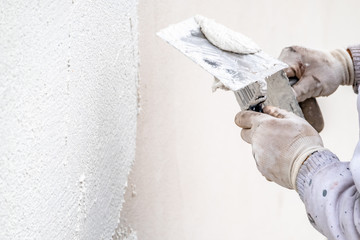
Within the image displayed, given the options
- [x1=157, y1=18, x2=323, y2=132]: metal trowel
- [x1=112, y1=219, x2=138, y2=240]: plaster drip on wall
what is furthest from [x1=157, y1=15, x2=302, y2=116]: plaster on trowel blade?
[x1=112, y1=219, x2=138, y2=240]: plaster drip on wall

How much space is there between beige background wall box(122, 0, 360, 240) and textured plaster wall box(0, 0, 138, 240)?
101 mm

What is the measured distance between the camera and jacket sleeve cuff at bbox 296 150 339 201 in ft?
3.43

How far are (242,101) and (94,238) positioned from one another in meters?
0.47

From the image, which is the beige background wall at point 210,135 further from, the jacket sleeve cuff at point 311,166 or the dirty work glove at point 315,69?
the jacket sleeve cuff at point 311,166

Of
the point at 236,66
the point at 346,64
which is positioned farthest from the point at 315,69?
the point at 236,66

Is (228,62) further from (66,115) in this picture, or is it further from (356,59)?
(356,59)

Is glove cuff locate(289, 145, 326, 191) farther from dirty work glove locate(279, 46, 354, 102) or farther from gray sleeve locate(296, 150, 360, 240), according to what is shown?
dirty work glove locate(279, 46, 354, 102)

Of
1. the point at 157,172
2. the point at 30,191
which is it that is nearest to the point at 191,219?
the point at 157,172

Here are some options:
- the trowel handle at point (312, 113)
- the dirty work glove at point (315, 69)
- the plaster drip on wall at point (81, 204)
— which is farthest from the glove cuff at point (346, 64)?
the plaster drip on wall at point (81, 204)

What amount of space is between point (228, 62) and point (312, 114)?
507mm

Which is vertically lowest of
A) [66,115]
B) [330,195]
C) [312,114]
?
[312,114]

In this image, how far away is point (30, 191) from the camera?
86cm

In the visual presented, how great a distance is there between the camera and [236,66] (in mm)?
1151

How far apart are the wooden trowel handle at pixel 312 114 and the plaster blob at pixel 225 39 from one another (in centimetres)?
42
